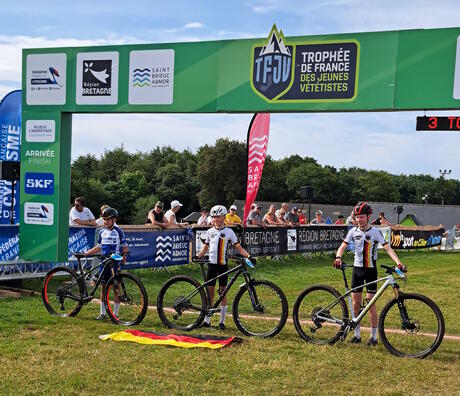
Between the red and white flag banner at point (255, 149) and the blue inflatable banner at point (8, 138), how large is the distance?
6371 millimetres

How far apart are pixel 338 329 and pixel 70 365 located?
360 centimetres

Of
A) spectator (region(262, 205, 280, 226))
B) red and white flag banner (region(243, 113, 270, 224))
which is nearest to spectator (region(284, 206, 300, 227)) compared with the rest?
spectator (region(262, 205, 280, 226))

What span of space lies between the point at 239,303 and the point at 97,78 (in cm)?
564

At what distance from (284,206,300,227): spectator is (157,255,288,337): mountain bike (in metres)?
13.3

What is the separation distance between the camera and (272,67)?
1062cm

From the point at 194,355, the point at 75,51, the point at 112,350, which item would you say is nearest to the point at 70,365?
the point at 112,350

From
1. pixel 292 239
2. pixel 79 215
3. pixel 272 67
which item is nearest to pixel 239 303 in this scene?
pixel 272 67

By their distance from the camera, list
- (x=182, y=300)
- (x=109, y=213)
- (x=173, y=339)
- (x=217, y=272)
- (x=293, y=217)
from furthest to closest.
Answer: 1. (x=293, y=217)
2. (x=109, y=213)
3. (x=217, y=272)
4. (x=182, y=300)
5. (x=173, y=339)

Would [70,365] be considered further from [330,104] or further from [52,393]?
[330,104]

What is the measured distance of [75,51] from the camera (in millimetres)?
12000

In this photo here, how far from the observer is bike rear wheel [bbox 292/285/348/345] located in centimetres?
805

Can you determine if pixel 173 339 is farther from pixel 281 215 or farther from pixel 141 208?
pixel 141 208

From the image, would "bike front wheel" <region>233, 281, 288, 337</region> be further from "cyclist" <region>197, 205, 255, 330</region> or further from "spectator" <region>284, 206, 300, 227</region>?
"spectator" <region>284, 206, 300, 227</region>

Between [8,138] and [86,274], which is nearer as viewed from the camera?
[86,274]
